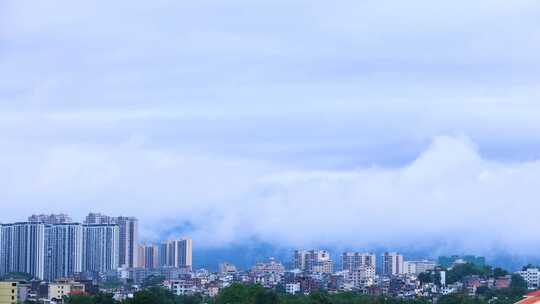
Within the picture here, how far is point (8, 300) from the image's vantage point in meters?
41.3

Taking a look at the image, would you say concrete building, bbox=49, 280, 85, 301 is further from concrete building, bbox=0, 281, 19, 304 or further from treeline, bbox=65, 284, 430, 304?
concrete building, bbox=0, 281, 19, 304

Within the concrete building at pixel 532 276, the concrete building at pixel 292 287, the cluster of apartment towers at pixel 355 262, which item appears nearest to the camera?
the concrete building at pixel 292 287

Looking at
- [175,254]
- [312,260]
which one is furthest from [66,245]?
[175,254]

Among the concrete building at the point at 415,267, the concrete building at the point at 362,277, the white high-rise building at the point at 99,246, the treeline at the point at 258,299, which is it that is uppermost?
the white high-rise building at the point at 99,246

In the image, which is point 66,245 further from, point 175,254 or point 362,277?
point 175,254

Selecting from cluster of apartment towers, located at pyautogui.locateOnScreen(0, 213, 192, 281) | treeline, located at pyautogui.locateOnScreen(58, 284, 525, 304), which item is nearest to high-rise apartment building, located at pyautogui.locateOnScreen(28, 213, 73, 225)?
cluster of apartment towers, located at pyautogui.locateOnScreen(0, 213, 192, 281)

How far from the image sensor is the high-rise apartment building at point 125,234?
95438mm

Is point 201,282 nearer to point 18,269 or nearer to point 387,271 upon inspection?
point 18,269

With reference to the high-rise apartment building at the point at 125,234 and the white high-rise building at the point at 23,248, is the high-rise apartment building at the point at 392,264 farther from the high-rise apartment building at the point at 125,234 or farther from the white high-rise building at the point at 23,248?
the white high-rise building at the point at 23,248

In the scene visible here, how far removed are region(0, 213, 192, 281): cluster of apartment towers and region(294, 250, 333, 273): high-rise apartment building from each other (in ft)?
40.1

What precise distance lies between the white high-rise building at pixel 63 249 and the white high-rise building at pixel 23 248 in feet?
1.44

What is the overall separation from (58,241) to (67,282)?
30.3 metres

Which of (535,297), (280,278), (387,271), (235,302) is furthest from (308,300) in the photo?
(387,271)

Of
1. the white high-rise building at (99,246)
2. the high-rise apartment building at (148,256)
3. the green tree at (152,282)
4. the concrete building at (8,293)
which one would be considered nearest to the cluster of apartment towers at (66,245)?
the white high-rise building at (99,246)
